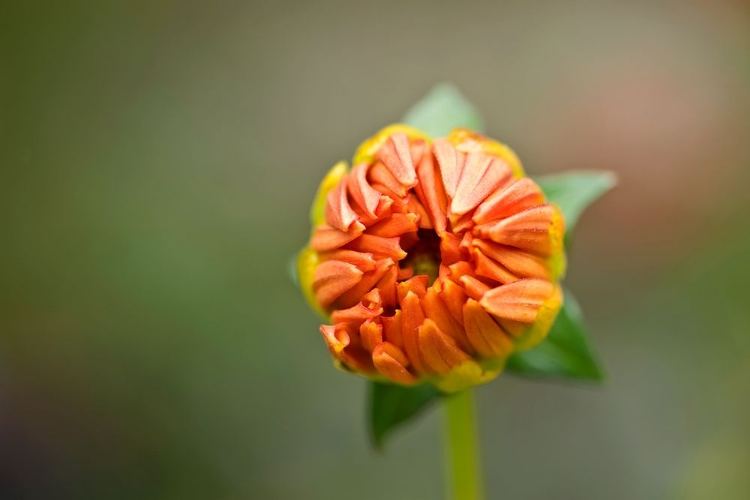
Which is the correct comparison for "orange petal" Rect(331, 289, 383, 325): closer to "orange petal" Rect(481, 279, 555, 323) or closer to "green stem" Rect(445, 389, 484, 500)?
"orange petal" Rect(481, 279, 555, 323)


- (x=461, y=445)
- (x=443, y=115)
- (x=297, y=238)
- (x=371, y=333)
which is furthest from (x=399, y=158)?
(x=297, y=238)

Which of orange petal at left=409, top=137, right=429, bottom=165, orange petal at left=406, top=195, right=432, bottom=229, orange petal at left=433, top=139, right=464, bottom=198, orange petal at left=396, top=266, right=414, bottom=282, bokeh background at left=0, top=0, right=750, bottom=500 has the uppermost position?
orange petal at left=409, top=137, right=429, bottom=165

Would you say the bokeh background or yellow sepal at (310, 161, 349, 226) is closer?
yellow sepal at (310, 161, 349, 226)

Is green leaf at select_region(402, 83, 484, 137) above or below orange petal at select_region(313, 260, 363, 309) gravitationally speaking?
above

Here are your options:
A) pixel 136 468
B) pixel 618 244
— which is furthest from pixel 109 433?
pixel 618 244

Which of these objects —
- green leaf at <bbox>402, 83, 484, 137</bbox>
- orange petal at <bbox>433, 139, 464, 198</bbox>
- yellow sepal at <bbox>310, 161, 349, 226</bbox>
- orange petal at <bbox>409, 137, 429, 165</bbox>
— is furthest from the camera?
green leaf at <bbox>402, 83, 484, 137</bbox>

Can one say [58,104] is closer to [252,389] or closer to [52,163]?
[52,163]

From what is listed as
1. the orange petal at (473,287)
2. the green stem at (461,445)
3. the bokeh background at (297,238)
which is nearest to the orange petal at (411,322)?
the orange petal at (473,287)

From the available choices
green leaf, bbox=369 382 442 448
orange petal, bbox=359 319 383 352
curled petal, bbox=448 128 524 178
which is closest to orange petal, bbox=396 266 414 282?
orange petal, bbox=359 319 383 352
